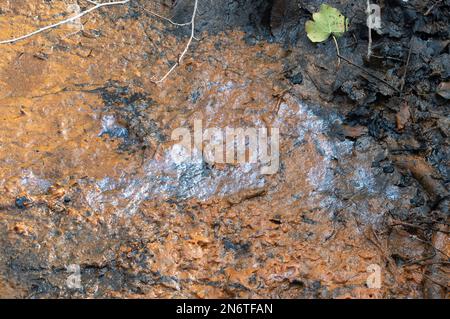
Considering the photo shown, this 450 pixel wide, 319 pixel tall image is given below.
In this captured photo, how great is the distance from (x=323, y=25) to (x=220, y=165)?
134 centimetres

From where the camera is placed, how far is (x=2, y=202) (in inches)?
112

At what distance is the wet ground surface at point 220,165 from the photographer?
104 inches

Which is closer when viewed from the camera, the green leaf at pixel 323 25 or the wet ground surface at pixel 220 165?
the wet ground surface at pixel 220 165

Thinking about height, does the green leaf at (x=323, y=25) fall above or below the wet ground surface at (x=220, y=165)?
above

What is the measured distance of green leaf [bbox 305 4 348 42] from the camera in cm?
353

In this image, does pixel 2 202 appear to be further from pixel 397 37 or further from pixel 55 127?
pixel 397 37

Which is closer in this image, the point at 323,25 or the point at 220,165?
the point at 220,165

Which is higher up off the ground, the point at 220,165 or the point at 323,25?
the point at 323,25

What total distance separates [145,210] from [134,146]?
52cm

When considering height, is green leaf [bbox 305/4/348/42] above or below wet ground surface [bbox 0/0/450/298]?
above

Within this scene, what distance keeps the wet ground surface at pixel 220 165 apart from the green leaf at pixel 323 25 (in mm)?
106

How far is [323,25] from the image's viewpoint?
139 inches

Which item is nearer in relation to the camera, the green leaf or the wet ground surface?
the wet ground surface

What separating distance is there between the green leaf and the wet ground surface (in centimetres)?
11
